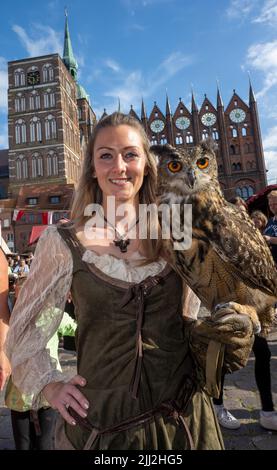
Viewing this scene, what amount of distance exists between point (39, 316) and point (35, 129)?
49938mm

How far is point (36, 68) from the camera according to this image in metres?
47.5

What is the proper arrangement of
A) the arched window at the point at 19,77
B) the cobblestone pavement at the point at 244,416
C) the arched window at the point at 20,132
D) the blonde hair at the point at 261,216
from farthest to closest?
the arched window at the point at 19,77
the arched window at the point at 20,132
the blonde hair at the point at 261,216
the cobblestone pavement at the point at 244,416

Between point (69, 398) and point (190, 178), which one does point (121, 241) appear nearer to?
point (190, 178)

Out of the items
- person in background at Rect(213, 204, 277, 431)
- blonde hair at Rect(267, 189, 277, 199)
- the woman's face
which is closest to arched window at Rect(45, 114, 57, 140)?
blonde hair at Rect(267, 189, 277, 199)

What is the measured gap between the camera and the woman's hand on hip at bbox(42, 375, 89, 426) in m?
1.12

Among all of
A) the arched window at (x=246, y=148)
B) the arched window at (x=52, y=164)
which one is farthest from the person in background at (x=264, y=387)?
the arched window at (x=246, y=148)

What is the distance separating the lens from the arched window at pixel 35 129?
4675 centimetres

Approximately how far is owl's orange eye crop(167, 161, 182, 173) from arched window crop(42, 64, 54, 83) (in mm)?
51287

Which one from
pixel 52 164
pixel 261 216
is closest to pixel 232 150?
pixel 52 164

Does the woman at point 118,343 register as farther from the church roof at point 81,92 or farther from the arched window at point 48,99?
the church roof at point 81,92

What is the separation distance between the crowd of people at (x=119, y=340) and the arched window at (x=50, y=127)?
48.3 m

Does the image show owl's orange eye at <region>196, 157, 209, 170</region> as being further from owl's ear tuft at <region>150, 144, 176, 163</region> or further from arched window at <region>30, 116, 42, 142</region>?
arched window at <region>30, 116, 42, 142</region>
